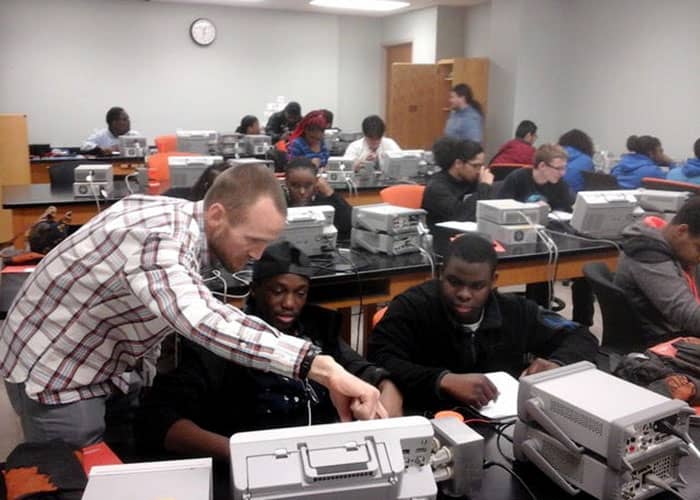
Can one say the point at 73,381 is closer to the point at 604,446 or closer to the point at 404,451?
the point at 404,451

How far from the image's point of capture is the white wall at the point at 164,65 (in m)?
8.69

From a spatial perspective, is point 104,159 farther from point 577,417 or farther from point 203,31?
point 577,417

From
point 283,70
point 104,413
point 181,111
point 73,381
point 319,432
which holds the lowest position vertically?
point 104,413

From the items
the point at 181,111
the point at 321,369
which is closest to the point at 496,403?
the point at 321,369

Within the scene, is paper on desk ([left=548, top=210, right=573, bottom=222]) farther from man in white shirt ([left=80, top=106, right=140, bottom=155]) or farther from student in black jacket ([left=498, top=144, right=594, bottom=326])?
man in white shirt ([left=80, top=106, right=140, bottom=155])

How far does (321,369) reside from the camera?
49.2 inches

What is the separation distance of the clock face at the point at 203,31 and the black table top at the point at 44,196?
5151mm

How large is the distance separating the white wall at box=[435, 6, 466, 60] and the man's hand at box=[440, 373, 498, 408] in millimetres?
8165

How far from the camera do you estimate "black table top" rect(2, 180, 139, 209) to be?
412cm

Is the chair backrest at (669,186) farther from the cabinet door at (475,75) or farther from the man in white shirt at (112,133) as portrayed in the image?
the man in white shirt at (112,133)

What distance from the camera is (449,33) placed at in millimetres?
9250

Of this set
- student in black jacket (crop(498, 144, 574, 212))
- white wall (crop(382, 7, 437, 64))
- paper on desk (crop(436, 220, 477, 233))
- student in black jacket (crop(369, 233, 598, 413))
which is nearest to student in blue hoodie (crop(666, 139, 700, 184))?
student in black jacket (crop(498, 144, 574, 212))

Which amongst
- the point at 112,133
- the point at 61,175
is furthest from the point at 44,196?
the point at 112,133

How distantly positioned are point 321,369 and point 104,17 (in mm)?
9023
